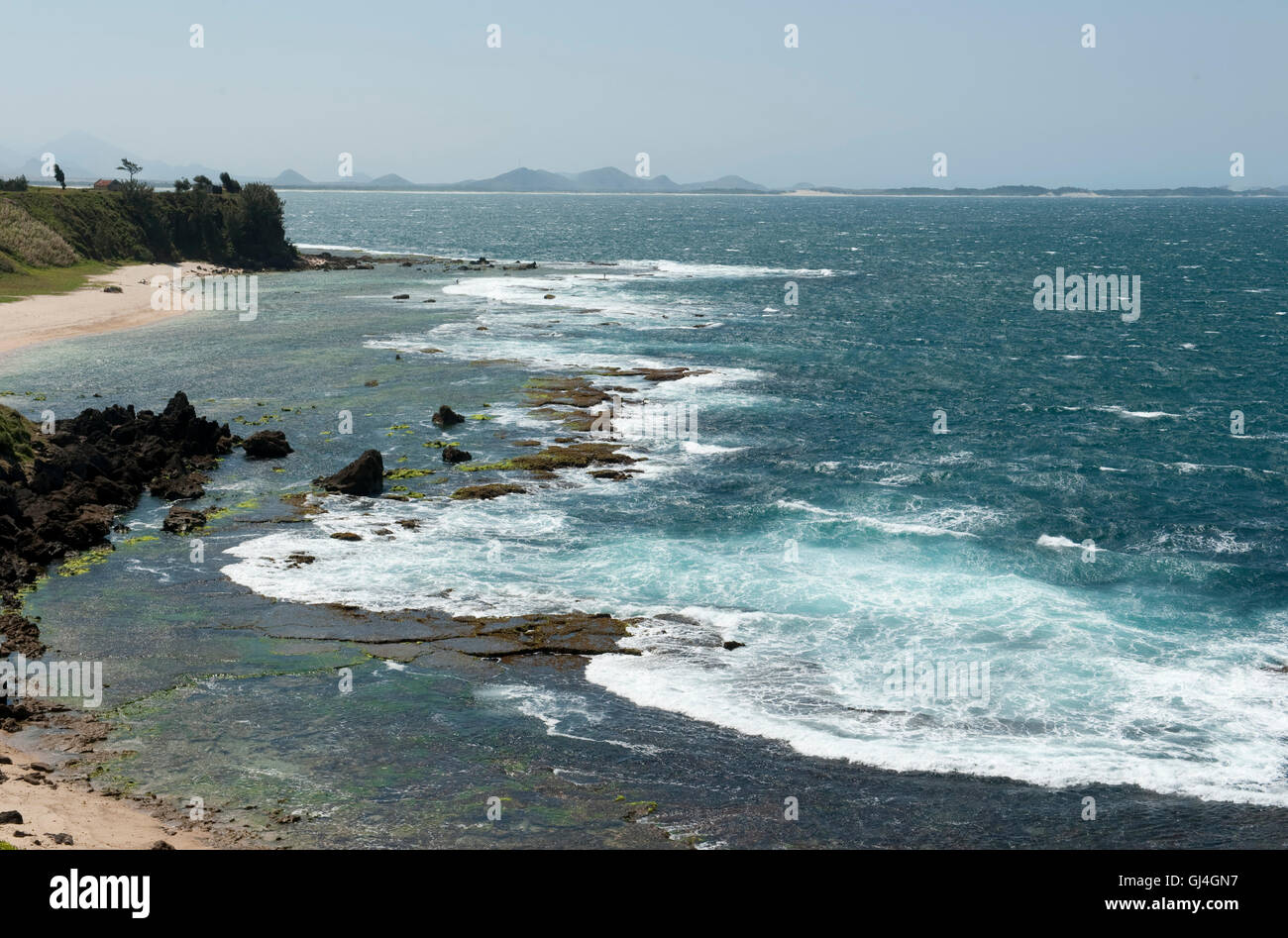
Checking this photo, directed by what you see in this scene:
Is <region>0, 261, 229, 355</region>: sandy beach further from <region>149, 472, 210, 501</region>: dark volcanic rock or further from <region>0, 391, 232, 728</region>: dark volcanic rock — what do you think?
<region>149, 472, 210, 501</region>: dark volcanic rock

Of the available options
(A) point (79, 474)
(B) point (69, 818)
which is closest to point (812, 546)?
(B) point (69, 818)

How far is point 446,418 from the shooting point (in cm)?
5653

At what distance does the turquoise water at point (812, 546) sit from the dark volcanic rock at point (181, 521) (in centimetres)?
146

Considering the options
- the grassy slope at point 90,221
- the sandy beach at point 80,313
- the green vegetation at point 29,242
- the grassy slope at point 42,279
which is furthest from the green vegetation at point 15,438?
the grassy slope at point 90,221

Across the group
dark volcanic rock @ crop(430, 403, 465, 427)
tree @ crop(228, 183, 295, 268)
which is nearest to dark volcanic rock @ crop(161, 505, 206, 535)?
dark volcanic rock @ crop(430, 403, 465, 427)

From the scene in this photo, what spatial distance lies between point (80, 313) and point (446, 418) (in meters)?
48.6

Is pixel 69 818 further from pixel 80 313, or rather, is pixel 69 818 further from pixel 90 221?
pixel 90 221

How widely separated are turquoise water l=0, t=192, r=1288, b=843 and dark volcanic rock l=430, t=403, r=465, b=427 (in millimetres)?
728

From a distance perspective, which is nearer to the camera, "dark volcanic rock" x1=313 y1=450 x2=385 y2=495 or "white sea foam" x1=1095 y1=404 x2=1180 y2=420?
"dark volcanic rock" x1=313 y1=450 x2=385 y2=495

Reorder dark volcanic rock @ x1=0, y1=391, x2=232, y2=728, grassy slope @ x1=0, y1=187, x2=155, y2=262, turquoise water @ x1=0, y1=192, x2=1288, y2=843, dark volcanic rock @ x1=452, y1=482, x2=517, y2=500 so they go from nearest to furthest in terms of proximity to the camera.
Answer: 1. turquoise water @ x1=0, y1=192, x2=1288, y2=843
2. dark volcanic rock @ x1=0, y1=391, x2=232, y2=728
3. dark volcanic rock @ x1=452, y1=482, x2=517, y2=500
4. grassy slope @ x1=0, y1=187, x2=155, y2=262

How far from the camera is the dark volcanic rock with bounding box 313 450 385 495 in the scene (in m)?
45.0
